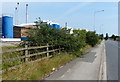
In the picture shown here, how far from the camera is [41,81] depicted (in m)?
5.61

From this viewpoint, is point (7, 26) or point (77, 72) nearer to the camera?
point (77, 72)

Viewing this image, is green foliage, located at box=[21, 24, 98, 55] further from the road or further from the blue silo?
the blue silo

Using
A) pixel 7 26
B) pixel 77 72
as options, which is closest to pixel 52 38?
pixel 77 72

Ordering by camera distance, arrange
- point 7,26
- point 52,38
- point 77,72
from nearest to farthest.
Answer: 1. point 77,72
2. point 52,38
3. point 7,26

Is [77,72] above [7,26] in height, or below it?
below

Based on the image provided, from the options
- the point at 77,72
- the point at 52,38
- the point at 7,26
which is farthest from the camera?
the point at 7,26

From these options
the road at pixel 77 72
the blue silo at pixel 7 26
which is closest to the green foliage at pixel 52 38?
the road at pixel 77 72

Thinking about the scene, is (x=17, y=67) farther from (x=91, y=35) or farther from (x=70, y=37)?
(x=91, y=35)

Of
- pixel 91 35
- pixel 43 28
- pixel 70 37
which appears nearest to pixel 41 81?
pixel 43 28

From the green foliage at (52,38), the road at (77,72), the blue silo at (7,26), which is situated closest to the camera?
the road at (77,72)

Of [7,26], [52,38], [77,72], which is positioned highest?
[7,26]

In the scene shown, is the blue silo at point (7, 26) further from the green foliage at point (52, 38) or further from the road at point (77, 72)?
the road at point (77, 72)

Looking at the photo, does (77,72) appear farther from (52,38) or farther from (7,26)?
(7,26)

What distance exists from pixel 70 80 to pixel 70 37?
273 inches
